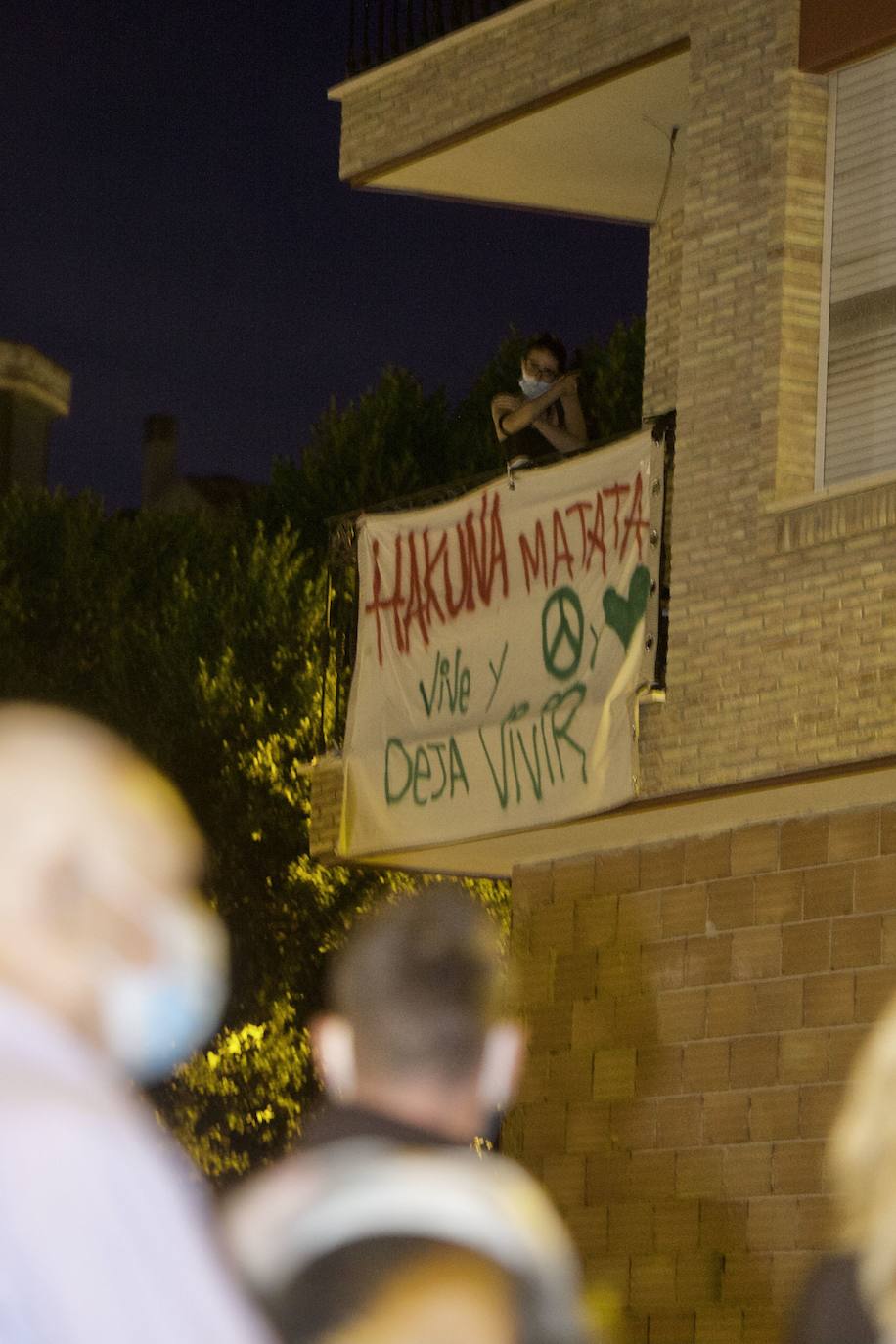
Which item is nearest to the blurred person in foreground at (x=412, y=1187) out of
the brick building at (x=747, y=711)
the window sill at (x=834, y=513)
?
the brick building at (x=747, y=711)

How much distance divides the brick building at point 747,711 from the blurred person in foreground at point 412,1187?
303 inches

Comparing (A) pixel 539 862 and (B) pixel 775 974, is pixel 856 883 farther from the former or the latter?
(A) pixel 539 862

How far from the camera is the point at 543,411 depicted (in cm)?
1309

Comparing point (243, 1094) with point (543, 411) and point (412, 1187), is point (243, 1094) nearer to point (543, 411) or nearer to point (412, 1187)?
point (543, 411)

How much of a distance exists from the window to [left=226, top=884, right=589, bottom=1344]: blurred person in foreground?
8571 millimetres

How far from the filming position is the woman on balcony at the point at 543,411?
13.0 m

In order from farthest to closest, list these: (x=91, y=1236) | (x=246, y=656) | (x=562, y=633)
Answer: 1. (x=246, y=656)
2. (x=562, y=633)
3. (x=91, y=1236)

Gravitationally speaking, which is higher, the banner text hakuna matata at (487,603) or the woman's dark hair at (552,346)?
the woman's dark hair at (552,346)

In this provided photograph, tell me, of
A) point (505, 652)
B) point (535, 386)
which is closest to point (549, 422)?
point (535, 386)

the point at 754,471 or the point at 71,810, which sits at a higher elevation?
the point at 754,471

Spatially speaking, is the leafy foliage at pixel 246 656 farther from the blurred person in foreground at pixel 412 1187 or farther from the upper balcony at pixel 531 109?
the blurred person in foreground at pixel 412 1187

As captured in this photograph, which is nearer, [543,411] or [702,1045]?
[702,1045]

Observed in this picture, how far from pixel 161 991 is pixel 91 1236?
0.31 metres

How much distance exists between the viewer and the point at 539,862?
1337 cm
